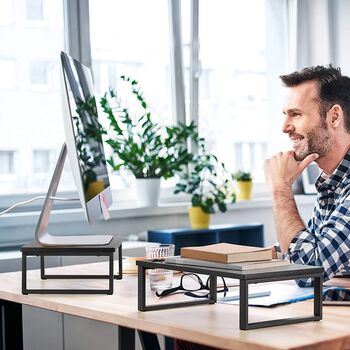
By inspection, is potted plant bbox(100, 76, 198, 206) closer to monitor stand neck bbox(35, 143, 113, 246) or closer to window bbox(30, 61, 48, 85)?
window bbox(30, 61, 48, 85)

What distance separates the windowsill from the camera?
4079mm

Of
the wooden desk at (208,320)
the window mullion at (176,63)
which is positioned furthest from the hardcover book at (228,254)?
the window mullion at (176,63)

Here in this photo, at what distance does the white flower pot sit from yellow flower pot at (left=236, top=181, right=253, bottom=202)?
741 millimetres

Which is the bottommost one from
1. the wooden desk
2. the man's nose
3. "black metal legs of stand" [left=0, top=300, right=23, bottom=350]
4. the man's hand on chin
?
"black metal legs of stand" [left=0, top=300, right=23, bottom=350]

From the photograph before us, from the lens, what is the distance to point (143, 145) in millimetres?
4531

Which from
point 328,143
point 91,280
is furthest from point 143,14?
point 91,280

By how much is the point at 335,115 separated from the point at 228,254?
115 cm

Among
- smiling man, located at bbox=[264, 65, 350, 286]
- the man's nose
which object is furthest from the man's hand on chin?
the man's nose

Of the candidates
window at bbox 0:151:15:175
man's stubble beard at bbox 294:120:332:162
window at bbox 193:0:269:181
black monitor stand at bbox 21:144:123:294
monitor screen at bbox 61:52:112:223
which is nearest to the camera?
monitor screen at bbox 61:52:112:223

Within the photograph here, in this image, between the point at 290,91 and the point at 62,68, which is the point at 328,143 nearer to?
the point at 290,91

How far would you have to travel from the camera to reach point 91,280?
8.36ft

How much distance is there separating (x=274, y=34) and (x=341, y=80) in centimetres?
293

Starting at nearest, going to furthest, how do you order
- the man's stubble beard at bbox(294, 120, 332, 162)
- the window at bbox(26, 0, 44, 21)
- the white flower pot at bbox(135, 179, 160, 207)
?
the man's stubble beard at bbox(294, 120, 332, 162), the window at bbox(26, 0, 44, 21), the white flower pot at bbox(135, 179, 160, 207)

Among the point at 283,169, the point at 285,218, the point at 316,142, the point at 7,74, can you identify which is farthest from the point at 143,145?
the point at 285,218
